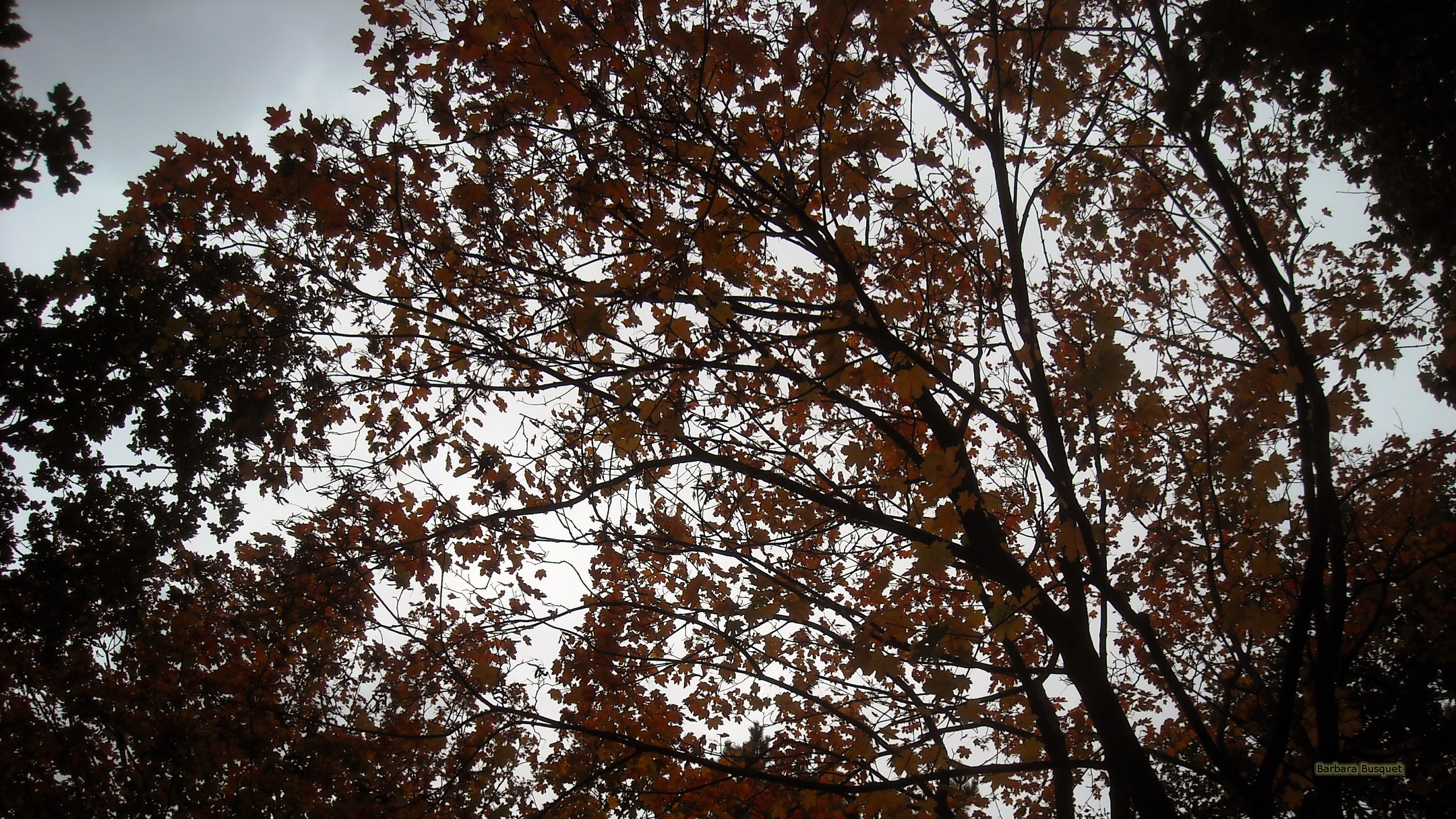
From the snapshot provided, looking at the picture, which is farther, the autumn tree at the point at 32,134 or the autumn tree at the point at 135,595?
the autumn tree at the point at 32,134

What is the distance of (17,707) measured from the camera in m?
7.34

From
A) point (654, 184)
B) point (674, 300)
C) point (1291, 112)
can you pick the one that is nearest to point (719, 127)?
point (654, 184)

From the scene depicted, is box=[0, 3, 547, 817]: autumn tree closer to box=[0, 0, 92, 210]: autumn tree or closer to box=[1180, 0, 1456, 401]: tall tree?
box=[0, 0, 92, 210]: autumn tree

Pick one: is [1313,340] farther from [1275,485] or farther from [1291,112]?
[1291,112]

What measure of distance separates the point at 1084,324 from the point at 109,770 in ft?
35.2

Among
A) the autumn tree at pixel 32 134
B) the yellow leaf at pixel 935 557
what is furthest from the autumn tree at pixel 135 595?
the yellow leaf at pixel 935 557

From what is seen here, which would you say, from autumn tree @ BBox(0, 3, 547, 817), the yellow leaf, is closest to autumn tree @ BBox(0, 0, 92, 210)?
autumn tree @ BBox(0, 3, 547, 817)

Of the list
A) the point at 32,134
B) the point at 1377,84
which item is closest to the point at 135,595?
the point at 32,134

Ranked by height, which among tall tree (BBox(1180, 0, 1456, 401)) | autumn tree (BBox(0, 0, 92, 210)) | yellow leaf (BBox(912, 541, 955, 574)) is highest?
autumn tree (BBox(0, 0, 92, 210))

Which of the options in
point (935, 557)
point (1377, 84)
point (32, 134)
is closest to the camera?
point (935, 557)

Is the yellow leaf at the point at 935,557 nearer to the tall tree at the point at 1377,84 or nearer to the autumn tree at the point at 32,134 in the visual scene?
the tall tree at the point at 1377,84

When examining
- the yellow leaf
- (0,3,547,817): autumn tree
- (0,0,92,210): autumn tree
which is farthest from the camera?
(0,0,92,210): autumn tree

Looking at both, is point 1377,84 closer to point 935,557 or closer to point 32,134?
point 935,557

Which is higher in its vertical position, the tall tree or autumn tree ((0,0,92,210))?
autumn tree ((0,0,92,210))
